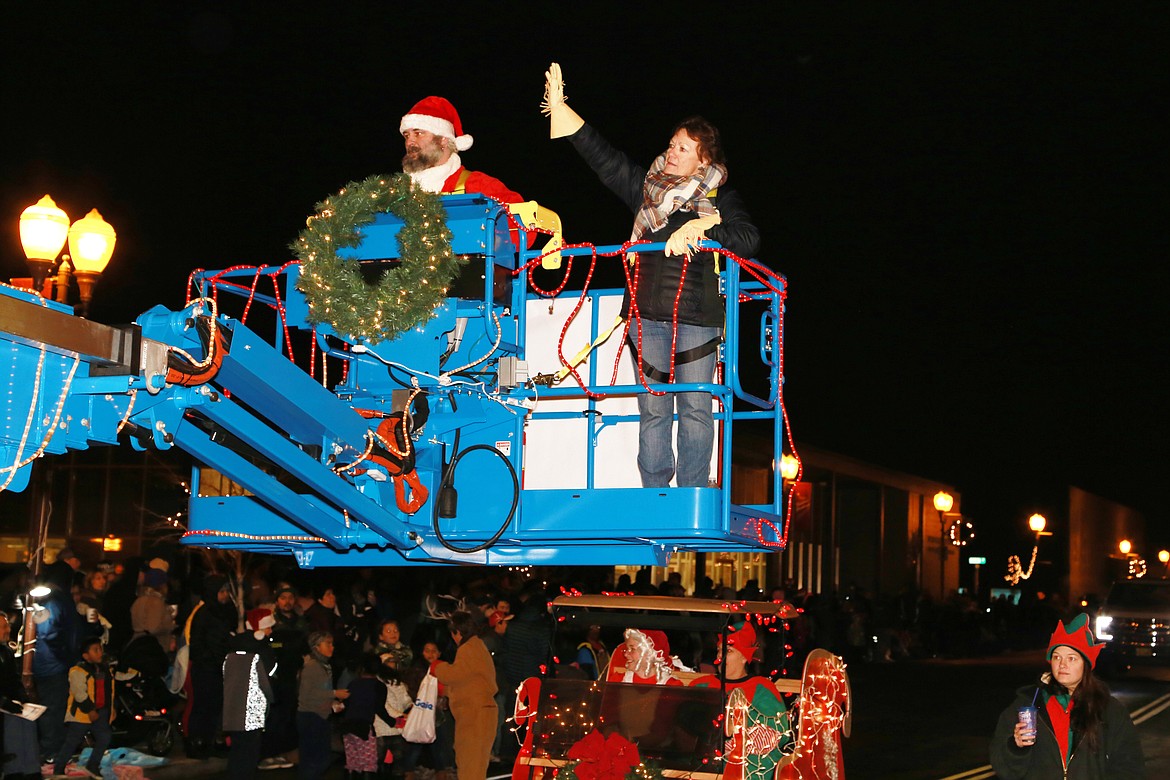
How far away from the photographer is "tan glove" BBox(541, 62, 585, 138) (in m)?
7.49

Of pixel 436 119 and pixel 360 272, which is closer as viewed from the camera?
pixel 360 272

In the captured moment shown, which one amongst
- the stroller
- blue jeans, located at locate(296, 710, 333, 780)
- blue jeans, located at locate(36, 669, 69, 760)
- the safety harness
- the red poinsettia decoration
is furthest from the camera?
the stroller

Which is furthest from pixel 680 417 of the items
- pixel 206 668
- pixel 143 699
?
pixel 143 699

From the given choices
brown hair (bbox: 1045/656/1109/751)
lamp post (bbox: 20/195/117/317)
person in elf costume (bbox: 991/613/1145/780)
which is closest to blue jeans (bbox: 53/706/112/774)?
lamp post (bbox: 20/195/117/317)

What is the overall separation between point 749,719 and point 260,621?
5996 millimetres

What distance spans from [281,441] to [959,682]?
23.1 meters

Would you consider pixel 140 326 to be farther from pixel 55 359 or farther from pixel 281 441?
pixel 281 441

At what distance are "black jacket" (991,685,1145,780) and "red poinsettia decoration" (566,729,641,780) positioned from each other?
2207 millimetres

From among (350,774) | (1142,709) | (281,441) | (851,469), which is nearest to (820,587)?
(851,469)

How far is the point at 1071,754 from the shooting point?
22.1 ft

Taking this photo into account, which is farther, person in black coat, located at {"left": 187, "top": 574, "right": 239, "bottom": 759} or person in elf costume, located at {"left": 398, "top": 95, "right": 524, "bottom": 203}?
person in black coat, located at {"left": 187, "top": 574, "right": 239, "bottom": 759}

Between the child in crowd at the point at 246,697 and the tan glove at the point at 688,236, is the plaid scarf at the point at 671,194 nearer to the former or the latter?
the tan glove at the point at 688,236

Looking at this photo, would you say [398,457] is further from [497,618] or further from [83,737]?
[497,618]

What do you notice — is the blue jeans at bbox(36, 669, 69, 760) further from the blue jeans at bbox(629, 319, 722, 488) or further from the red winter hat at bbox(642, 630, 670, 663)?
the blue jeans at bbox(629, 319, 722, 488)
